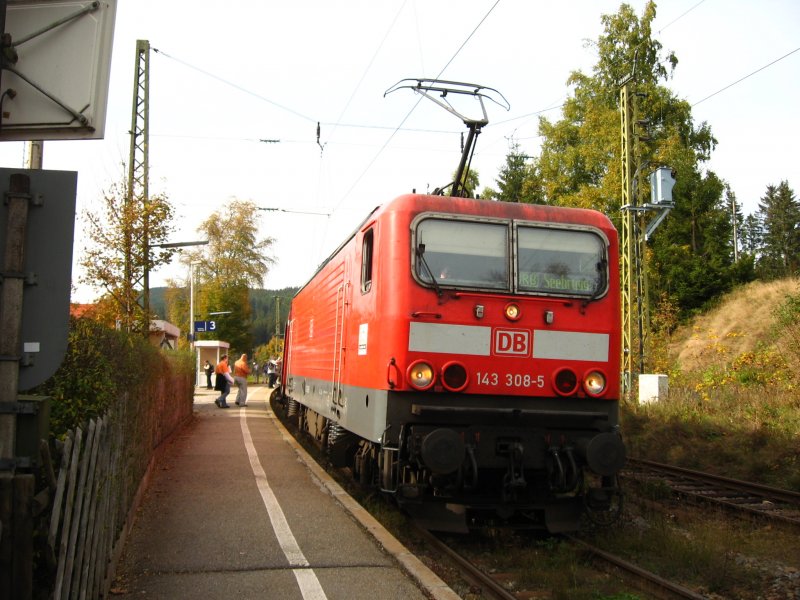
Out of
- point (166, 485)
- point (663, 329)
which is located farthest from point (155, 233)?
point (663, 329)

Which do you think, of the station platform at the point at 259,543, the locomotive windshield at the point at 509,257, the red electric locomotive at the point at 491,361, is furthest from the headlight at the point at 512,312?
the station platform at the point at 259,543

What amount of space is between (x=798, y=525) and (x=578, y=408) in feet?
8.75

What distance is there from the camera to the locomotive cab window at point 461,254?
691 cm

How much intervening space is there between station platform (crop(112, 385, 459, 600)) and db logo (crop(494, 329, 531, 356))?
1909mm

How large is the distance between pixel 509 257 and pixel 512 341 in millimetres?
802

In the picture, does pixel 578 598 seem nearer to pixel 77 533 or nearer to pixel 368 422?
pixel 368 422

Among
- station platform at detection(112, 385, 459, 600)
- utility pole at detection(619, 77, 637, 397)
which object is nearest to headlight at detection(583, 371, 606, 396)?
station platform at detection(112, 385, 459, 600)

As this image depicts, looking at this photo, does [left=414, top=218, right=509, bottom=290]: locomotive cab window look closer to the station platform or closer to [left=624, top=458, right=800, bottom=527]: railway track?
the station platform

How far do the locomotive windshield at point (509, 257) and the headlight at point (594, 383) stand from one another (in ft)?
2.40

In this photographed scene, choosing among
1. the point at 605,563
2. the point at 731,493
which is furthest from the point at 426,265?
the point at 731,493

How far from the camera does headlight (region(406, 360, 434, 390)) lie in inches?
260

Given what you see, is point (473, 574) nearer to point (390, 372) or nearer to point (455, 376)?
point (455, 376)

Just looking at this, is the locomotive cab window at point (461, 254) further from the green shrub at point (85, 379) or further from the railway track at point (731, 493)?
the railway track at point (731, 493)

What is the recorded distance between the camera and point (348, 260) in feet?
30.0
